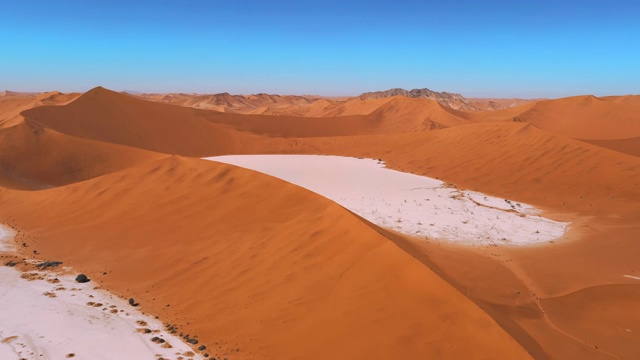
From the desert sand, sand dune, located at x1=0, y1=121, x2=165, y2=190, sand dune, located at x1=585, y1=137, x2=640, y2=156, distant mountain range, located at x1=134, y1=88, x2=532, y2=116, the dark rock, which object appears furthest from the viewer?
distant mountain range, located at x1=134, y1=88, x2=532, y2=116

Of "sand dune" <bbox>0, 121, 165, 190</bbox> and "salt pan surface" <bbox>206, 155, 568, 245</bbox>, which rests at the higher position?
"sand dune" <bbox>0, 121, 165, 190</bbox>

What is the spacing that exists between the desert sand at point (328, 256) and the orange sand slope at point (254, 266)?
0.03 metres

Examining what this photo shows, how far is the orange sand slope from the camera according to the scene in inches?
217

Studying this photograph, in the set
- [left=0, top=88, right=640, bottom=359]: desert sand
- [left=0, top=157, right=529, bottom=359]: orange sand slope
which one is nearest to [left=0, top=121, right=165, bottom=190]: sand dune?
[left=0, top=88, right=640, bottom=359]: desert sand

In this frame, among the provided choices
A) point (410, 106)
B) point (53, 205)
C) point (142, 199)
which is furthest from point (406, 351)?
point (410, 106)

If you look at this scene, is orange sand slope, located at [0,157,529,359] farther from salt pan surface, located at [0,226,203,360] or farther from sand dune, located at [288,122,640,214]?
sand dune, located at [288,122,640,214]

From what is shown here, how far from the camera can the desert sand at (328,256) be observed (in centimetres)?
569

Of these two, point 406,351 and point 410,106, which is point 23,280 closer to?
point 406,351

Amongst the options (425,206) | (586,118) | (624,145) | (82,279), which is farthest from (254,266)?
(586,118)

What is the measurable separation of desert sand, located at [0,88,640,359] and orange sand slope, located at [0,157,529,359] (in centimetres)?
3

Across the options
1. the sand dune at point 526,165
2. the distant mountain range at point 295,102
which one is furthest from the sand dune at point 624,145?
the distant mountain range at point 295,102

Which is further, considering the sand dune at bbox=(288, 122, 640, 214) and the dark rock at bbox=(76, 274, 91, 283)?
the sand dune at bbox=(288, 122, 640, 214)

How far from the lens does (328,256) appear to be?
7625 mm

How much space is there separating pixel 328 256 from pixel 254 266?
4.80ft
